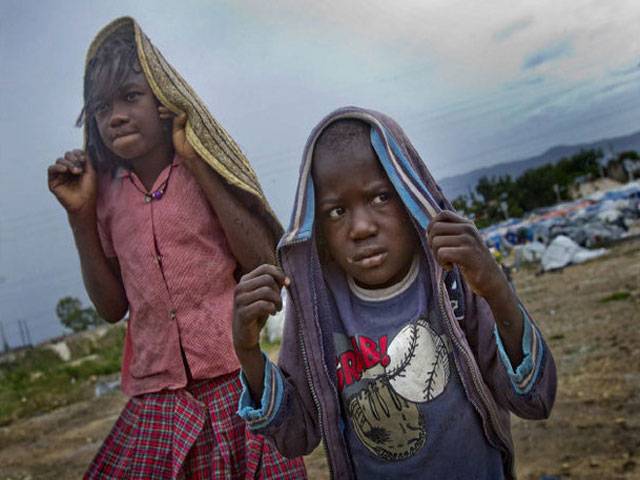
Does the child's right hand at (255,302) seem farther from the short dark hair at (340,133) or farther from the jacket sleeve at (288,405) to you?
the short dark hair at (340,133)

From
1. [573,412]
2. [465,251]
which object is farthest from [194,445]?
[573,412]

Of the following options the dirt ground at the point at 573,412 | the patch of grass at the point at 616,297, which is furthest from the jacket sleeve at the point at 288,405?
the patch of grass at the point at 616,297

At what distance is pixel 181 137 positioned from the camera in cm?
179

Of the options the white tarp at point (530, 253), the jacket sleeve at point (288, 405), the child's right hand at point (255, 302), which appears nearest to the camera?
the child's right hand at point (255, 302)

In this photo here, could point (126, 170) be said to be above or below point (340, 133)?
above

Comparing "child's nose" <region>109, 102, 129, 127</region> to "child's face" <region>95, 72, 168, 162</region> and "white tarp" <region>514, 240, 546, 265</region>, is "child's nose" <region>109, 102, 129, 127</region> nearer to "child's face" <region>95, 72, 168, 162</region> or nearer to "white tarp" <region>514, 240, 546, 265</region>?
"child's face" <region>95, 72, 168, 162</region>

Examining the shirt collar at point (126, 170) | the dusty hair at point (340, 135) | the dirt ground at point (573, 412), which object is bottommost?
the dirt ground at point (573, 412)

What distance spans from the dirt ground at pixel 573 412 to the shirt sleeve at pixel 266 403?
7.64 ft

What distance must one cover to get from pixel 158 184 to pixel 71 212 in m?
0.28

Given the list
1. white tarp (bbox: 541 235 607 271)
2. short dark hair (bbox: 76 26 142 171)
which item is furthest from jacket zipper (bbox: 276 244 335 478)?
white tarp (bbox: 541 235 607 271)

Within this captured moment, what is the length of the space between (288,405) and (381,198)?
0.54 meters

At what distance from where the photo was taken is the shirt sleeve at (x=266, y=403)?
1417 mm

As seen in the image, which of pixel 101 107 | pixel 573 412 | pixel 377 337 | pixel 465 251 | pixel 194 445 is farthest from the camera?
pixel 573 412

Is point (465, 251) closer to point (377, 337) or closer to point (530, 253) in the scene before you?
point (377, 337)
